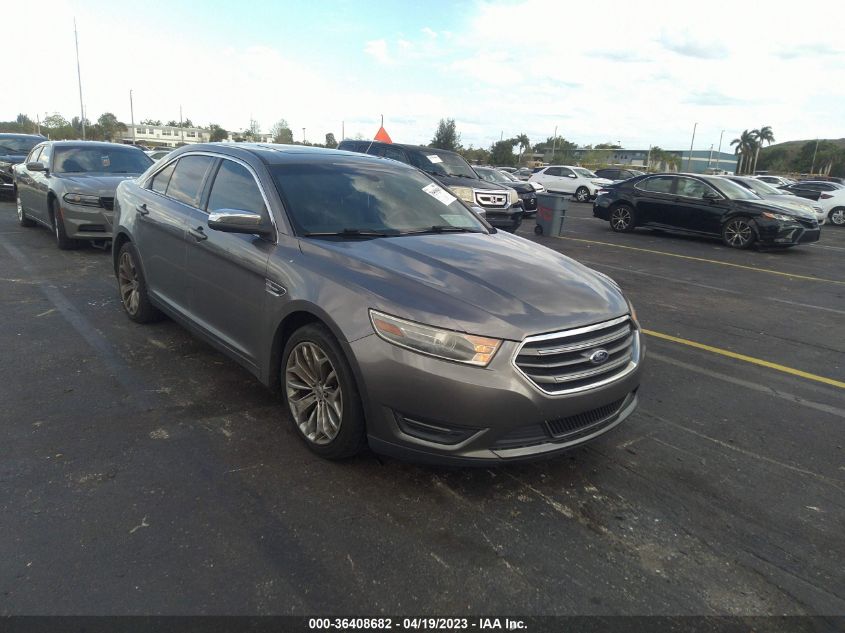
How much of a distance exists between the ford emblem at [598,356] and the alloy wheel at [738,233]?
11613 mm

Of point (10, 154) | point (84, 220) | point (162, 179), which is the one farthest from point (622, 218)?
point (10, 154)

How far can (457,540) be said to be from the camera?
2.66 meters

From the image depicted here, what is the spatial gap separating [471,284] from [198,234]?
2219 millimetres

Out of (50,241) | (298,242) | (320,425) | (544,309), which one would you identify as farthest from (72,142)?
(544,309)

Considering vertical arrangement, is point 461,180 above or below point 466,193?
above

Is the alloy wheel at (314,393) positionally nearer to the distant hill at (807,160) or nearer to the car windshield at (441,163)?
the car windshield at (441,163)

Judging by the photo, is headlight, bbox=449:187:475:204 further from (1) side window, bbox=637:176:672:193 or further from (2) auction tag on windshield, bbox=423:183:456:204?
(2) auction tag on windshield, bbox=423:183:456:204

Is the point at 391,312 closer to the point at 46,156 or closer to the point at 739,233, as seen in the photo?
the point at 46,156

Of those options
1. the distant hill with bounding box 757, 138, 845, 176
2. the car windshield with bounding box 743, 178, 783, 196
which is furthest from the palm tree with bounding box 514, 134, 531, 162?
the car windshield with bounding box 743, 178, 783, 196

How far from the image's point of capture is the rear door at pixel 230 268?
3.59 metres

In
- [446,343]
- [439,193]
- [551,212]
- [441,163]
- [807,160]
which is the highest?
[807,160]

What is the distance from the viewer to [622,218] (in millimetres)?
15328

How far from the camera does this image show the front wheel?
12664 millimetres

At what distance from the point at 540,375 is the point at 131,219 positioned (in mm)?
4283
